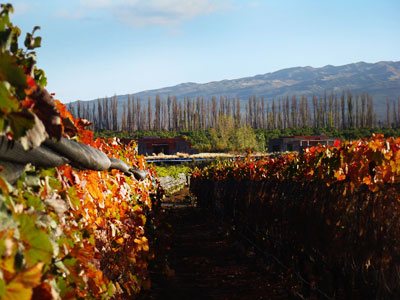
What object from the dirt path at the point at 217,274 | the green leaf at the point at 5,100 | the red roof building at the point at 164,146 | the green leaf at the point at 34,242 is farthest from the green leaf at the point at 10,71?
the red roof building at the point at 164,146

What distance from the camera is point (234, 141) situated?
99.0 metres

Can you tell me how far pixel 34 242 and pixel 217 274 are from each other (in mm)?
9564

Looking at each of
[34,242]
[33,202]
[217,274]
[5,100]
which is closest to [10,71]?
[5,100]

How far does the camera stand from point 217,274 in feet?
35.8

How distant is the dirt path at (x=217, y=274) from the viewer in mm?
9070

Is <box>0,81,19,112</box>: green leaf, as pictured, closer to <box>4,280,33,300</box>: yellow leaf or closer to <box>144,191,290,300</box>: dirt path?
<box>4,280,33,300</box>: yellow leaf

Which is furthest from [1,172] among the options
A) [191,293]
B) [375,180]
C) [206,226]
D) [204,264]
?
[206,226]

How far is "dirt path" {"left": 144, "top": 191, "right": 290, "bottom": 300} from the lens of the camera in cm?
907

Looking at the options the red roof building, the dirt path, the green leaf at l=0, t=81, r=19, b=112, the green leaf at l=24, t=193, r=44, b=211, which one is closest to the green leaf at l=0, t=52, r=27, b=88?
the green leaf at l=0, t=81, r=19, b=112

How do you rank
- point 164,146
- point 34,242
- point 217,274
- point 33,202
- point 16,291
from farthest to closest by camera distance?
1. point 164,146
2. point 217,274
3. point 33,202
4. point 34,242
5. point 16,291

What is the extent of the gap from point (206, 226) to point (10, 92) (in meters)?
19.3

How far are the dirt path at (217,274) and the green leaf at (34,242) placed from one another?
6.60 m

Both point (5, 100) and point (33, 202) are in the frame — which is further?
point (33, 202)

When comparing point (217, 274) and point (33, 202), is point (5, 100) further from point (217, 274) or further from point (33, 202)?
point (217, 274)
